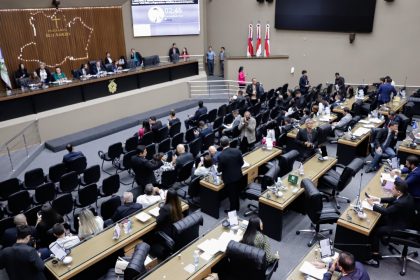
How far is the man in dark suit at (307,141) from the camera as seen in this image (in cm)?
948

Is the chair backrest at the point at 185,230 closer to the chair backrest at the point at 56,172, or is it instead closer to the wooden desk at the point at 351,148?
the chair backrest at the point at 56,172

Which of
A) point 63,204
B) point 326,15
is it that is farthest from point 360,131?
point 326,15

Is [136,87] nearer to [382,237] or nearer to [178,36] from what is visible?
[178,36]

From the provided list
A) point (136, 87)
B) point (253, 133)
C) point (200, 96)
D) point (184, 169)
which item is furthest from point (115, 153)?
point (200, 96)

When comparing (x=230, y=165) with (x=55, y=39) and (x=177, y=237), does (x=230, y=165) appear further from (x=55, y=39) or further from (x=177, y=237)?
(x=55, y=39)

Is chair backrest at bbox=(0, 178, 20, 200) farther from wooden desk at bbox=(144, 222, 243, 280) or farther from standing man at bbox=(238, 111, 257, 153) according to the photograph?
standing man at bbox=(238, 111, 257, 153)

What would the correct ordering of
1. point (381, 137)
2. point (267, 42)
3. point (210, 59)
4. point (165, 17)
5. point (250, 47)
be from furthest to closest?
point (210, 59) < point (250, 47) < point (165, 17) < point (267, 42) < point (381, 137)

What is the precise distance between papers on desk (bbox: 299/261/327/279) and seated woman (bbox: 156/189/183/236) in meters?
2.20

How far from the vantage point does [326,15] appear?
1659cm

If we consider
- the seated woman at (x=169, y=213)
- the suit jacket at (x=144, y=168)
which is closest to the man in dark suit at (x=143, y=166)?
the suit jacket at (x=144, y=168)

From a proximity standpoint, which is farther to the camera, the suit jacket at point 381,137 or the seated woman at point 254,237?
the suit jacket at point 381,137

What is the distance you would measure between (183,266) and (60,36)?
14.3m

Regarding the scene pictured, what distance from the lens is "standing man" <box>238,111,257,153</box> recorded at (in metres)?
10.0

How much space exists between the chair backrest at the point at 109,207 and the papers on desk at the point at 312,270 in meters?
3.69
